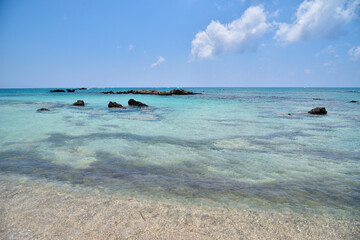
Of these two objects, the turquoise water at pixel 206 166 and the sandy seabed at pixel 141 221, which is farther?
the turquoise water at pixel 206 166

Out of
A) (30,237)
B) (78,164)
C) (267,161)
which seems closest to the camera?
(30,237)

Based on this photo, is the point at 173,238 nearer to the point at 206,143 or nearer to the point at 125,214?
the point at 125,214

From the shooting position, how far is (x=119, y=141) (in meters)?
9.98

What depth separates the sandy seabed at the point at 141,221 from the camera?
3391mm

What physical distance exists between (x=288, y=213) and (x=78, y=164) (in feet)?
18.8

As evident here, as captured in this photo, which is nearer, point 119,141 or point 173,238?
point 173,238

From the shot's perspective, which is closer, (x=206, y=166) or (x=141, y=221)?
(x=141, y=221)

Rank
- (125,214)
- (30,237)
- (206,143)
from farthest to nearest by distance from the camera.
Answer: (206,143) → (125,214) → (30,237)

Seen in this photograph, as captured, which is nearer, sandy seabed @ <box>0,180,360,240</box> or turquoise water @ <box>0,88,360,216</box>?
sandy seabed @ <box>0,180,360,240</box>

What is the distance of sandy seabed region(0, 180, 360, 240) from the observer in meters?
3.39

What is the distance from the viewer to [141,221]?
147 inches

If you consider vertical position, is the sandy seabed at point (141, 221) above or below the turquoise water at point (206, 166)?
above

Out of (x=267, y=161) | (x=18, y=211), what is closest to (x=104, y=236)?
(x=18, y=211)

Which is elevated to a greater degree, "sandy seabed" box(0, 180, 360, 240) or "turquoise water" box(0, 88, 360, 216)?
"sandy seabed" box(0, 180, 360, 240)
